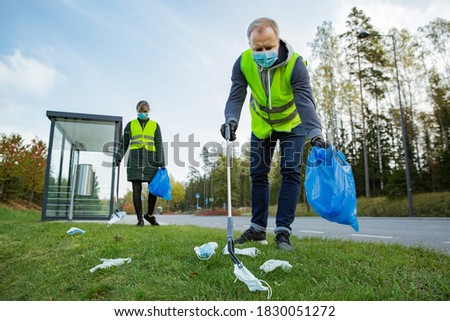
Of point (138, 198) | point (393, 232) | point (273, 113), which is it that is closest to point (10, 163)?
point (138, 198)

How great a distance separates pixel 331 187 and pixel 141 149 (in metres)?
4.40

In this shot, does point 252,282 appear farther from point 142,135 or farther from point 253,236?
point 142,135

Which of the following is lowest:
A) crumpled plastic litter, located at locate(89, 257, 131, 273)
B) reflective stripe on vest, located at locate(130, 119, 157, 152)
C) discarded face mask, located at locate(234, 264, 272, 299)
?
crumpled plastic litter, located at locate(89, 257, 131, 273)

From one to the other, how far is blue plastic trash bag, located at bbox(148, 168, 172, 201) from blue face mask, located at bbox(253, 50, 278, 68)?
366cm

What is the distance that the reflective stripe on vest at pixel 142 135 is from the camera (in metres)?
6.28

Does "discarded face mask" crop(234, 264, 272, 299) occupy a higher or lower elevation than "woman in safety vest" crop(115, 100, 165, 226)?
lower

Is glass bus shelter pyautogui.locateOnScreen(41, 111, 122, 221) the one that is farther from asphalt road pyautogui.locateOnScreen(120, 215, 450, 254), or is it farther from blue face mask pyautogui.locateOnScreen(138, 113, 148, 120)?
blue face mask pyautogui.locateOnScreen(138, 113, 148, 120)

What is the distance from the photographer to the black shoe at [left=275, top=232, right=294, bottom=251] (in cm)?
294

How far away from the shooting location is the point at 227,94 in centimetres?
349

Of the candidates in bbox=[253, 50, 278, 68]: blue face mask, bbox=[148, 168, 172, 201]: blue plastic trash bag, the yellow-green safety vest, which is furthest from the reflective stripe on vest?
bbox=[253, 50, 278, 68]: blue face mask

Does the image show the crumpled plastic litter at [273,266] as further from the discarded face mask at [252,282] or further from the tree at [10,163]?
the tree at [10,163]
